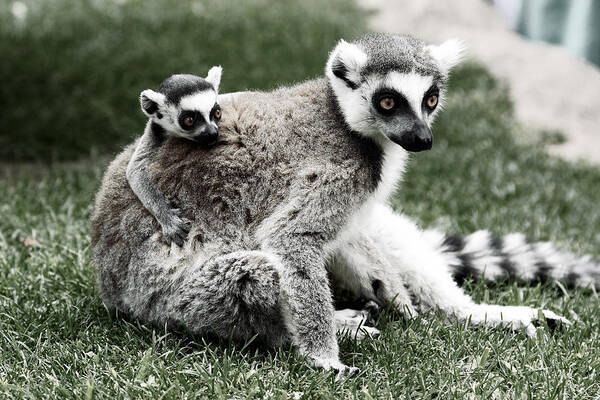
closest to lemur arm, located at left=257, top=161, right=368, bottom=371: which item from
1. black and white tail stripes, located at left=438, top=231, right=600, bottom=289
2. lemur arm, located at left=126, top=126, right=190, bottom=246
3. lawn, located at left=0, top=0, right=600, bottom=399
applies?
lawn, located at left=0, top=0, right=600, bottom=399

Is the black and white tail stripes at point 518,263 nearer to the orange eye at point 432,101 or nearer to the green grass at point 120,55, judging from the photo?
the orange eye at point 432,101

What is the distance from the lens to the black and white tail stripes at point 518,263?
4.88 m

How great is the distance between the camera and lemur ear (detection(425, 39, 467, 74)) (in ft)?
12.9

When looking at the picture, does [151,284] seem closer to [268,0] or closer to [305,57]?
[305,57]

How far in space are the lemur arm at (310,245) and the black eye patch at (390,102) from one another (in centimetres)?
36

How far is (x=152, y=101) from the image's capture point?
3.97 metres

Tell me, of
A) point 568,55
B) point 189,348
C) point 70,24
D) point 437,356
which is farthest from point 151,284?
point 568,55

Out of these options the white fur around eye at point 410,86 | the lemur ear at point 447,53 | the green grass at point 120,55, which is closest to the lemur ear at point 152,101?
the white fur around eye at point 410,86

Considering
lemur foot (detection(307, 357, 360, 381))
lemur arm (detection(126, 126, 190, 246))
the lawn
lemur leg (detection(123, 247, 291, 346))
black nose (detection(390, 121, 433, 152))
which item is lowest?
the lawn

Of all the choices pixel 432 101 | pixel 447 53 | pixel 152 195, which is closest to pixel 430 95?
pixel 432 101

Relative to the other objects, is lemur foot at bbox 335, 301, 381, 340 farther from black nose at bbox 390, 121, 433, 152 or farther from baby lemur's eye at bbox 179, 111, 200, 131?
baby lemur's eye at bbox 179, 111, 200, 131

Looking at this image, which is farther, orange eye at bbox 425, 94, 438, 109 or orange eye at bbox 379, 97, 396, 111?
orange eye at bbox 425, 94, 438, 109

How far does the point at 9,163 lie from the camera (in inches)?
300

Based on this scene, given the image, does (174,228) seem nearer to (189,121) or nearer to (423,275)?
(189,121)
